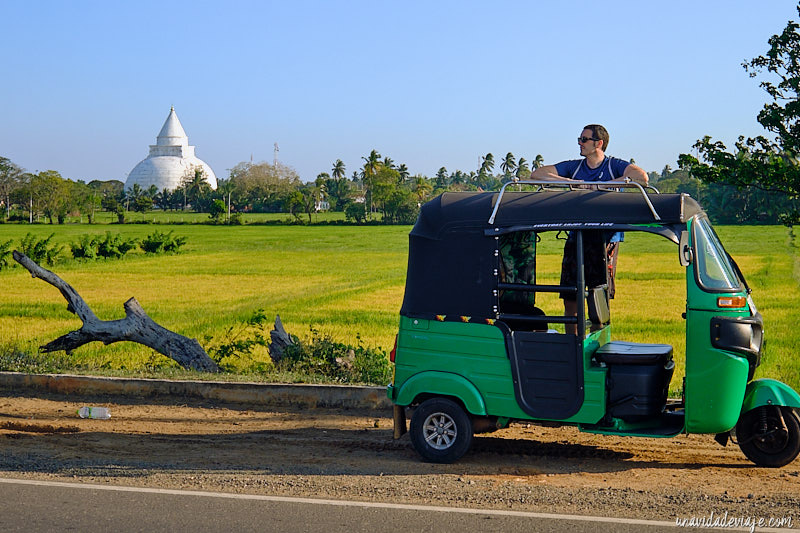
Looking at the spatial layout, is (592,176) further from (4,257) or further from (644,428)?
(4,257)

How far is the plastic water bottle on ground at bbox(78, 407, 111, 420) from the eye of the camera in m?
9.91

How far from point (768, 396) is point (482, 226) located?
2687mm

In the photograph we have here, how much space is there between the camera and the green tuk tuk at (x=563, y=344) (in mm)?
7285

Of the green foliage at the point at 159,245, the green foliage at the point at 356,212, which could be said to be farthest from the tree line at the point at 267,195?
the green foliage at the point at 159,245

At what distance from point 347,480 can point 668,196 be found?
3.40 metres

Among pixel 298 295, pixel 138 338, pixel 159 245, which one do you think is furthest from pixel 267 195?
pixel 138 338

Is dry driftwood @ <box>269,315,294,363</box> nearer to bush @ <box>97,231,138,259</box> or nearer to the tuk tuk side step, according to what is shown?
the tuk tuk side step

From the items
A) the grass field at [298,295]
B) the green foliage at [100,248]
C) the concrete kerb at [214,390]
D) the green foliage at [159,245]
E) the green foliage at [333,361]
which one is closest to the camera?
the concrete kerb at [214,390]

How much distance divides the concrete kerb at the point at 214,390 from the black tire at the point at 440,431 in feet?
7.35

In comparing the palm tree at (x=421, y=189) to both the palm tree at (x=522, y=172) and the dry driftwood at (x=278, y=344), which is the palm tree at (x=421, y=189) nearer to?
the palm tree at (x=522, y=172)

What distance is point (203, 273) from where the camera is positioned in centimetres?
3941

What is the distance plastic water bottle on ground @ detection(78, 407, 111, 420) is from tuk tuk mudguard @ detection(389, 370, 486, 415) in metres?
3.62

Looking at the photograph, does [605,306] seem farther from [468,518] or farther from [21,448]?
[21,448]

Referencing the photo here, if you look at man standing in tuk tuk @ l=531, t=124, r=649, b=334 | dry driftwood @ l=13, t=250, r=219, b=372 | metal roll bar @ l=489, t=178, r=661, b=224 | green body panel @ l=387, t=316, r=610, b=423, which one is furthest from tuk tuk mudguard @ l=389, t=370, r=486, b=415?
dry driftwood @ l=13, t=250, r=219, b=372
